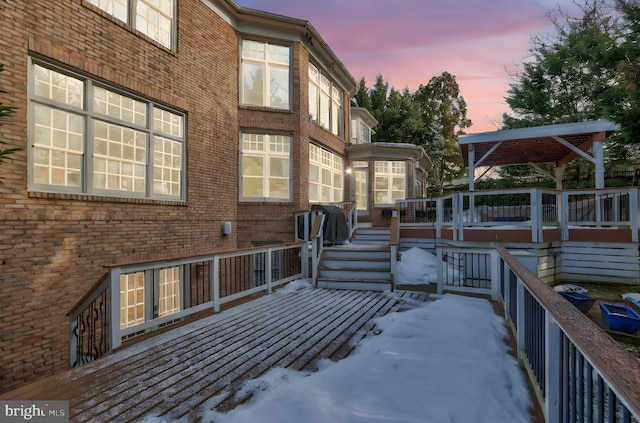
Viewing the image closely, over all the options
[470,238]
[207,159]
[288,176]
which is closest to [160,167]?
[207,159]

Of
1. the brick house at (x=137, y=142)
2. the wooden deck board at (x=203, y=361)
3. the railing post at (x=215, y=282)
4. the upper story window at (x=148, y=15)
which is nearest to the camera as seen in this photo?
the wooden deck board at (x=203, y=361)

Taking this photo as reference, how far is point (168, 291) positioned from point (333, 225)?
4.66 meters

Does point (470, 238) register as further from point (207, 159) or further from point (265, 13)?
point (265, 13)

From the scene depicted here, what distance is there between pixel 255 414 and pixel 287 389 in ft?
1.43

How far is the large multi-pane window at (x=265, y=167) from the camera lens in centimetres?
1063

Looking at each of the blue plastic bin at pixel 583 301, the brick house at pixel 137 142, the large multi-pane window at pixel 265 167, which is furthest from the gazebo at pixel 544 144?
the large multi-pane window at pixel 265 167

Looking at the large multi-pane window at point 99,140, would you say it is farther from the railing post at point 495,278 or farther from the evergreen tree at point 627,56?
the evergreen tree at point 627,56

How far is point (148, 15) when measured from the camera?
7.64m

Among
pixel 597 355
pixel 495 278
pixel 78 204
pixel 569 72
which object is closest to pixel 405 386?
pixel 597 355

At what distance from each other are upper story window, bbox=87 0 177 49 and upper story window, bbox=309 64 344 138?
5.21 m

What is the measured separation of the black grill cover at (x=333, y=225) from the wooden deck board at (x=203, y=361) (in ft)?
12.4

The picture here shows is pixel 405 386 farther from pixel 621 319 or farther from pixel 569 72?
pixel 569 72

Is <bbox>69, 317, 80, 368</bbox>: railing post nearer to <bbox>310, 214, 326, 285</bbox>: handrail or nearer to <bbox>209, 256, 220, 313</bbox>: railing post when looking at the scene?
<bbox>209, 256, 220, 313</bbox>: railing post

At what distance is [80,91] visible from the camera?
626 centimetres
